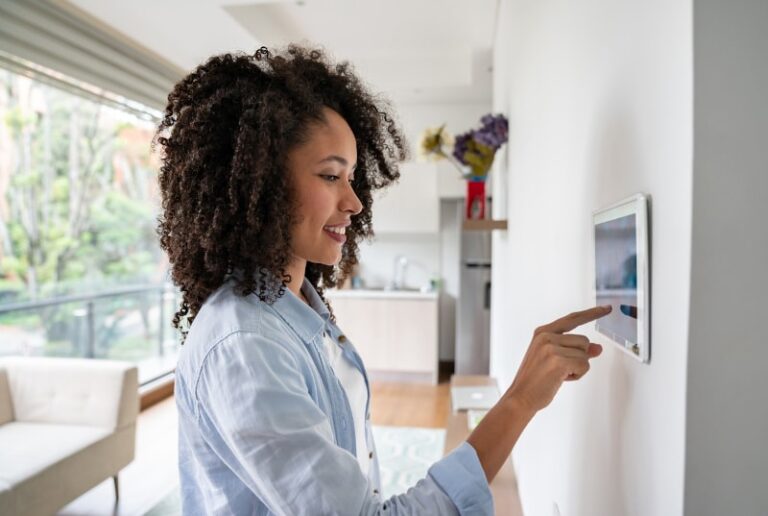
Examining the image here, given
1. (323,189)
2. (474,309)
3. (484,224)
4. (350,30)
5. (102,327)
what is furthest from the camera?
(474,309)

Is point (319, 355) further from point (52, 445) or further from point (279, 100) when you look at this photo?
point (52, 445)

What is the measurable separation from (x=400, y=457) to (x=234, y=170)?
3127mm

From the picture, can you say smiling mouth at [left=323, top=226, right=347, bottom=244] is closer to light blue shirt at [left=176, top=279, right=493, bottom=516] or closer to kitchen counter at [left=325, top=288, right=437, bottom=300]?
light blue shirt at [left=176, top=279, right=493, bottom=516]

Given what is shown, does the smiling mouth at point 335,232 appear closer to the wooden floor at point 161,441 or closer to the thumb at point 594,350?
the thumb at point 594,350

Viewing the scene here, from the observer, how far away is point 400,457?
3588 mm

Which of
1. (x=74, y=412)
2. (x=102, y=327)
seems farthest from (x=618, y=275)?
(x=102, y=327)

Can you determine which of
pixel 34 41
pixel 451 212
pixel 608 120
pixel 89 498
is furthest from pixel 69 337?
pixel 608 120

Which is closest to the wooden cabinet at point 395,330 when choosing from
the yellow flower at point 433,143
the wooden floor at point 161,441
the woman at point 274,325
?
the wooden floor at point 161,441

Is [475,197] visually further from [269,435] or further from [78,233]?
[78,233]

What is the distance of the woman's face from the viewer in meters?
0.86

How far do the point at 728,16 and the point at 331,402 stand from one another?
26.8 inches

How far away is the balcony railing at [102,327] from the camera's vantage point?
379cm

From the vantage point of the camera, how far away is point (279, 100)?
0.85 meters

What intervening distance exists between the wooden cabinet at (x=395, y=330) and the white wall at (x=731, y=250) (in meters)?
4.88
